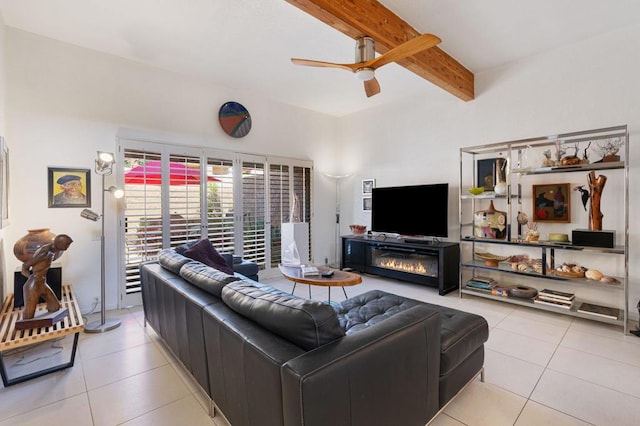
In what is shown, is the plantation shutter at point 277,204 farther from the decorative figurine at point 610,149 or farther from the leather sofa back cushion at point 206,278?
the decorative figurine at point 610,149

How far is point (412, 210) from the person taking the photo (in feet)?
15.4

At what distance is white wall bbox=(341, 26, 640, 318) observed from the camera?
3146 mm

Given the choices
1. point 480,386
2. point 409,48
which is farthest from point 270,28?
point 480,386

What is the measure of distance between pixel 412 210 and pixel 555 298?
204 centimetres

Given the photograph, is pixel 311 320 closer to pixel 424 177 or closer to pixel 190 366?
pixel 190 366

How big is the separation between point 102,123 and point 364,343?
3.93 meters

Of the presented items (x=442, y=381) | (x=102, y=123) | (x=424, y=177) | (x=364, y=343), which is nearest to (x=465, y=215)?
(x=424, y=177)

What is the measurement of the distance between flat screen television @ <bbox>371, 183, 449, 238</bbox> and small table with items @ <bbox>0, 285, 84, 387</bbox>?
4.04 metres

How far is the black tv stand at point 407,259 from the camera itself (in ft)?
13.8

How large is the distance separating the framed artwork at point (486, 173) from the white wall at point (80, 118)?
374cm

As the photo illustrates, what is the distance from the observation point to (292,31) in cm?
310

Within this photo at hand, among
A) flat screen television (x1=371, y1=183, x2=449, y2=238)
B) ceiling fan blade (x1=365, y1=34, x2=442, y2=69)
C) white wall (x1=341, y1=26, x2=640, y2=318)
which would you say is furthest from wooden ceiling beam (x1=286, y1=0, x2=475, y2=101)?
flat screen television (x1=371, y1=183, x2=449, y2=238)

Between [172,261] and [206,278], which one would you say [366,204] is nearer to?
[172,261]

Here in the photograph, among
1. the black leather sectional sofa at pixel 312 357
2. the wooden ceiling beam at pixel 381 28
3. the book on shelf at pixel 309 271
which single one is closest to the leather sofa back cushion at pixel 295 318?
the black leather sectional sofa at pixel 312 357
